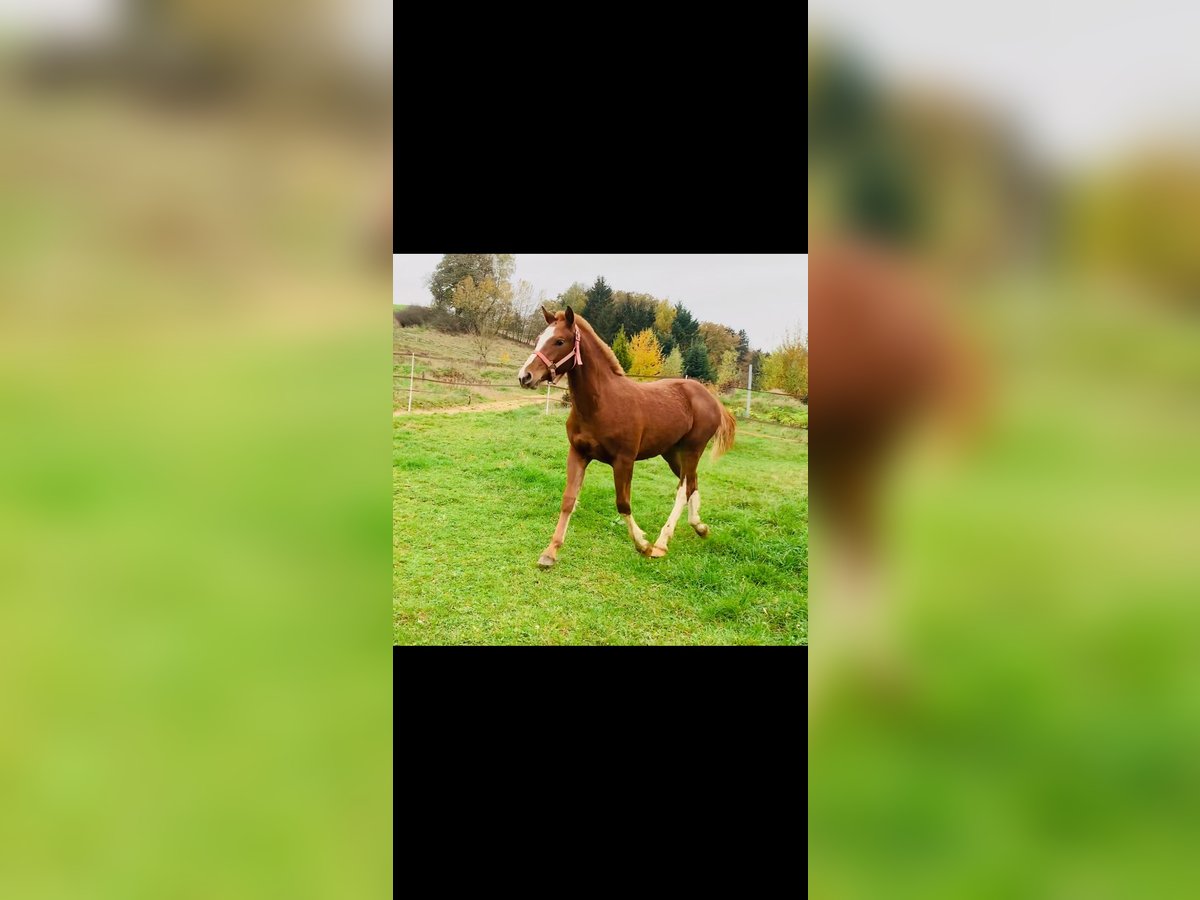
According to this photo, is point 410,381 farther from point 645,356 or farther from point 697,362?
point 697,362

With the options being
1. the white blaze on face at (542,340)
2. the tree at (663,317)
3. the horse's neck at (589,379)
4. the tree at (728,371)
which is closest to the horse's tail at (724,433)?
the tree at (728,371)

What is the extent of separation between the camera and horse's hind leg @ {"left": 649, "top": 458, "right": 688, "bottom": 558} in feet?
12.1

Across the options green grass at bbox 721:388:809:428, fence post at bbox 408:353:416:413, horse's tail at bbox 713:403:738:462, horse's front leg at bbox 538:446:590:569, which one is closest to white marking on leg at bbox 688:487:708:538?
horse's tail at bbox 713:403:738:462

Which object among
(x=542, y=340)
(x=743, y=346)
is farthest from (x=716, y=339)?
(x=542, y=340)

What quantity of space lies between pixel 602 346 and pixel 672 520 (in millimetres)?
983

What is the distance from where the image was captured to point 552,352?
346cm
